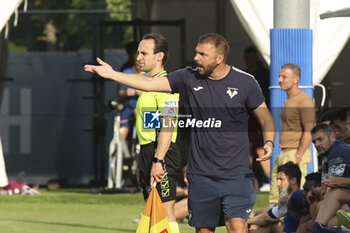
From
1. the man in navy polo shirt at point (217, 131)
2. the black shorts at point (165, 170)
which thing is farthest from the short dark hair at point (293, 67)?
the man in navy polo shirt at point (217, 131)

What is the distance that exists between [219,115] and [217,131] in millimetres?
123

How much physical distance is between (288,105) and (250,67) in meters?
3.78

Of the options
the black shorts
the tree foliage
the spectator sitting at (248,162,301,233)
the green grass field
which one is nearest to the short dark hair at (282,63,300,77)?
the spectator sitting at (248,162,301,233)

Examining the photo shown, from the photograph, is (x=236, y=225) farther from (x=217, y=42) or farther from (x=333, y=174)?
(x=333, y=174)

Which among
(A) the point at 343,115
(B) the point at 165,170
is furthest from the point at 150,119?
(A) the point at 343,115

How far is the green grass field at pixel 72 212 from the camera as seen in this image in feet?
36.1

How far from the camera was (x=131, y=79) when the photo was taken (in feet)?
22.7

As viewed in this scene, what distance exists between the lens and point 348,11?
7293mm

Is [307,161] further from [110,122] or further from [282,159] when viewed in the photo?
[110,122]

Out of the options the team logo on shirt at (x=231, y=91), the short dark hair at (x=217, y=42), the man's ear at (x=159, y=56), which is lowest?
the team logo on shirt at (x=231, y=91)

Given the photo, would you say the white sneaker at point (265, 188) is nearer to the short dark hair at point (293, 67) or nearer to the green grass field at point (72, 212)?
the green grass field at point (72, 212)

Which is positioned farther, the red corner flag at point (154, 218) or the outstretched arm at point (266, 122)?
the red corner flag at point (154, 218)

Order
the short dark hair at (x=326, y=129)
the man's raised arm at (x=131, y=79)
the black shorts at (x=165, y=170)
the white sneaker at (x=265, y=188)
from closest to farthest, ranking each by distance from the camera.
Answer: the man's raised arm at (x=131, y=79) → the black shorts at (x=165, y=170) → the short dark hair at (x=326, y=129) → the white sneaker at (x=265, y=188)

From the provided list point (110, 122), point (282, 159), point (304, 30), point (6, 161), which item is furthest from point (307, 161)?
point (6, 161)
